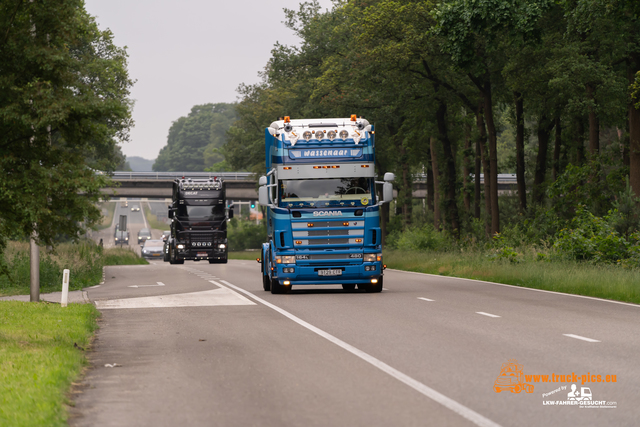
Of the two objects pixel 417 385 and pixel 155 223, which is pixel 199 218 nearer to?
pixel 417 385

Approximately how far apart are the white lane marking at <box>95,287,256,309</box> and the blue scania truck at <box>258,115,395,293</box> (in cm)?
142

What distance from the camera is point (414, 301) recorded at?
18.1 m

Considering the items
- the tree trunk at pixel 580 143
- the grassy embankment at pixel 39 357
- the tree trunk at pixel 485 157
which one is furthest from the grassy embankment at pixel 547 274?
the tree trunk at pixel 580 143

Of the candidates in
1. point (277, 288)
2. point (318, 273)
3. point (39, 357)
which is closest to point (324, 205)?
point (318, 273)

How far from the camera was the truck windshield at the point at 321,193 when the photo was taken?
19891 mm

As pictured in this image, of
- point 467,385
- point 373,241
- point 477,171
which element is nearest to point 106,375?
point 467,385

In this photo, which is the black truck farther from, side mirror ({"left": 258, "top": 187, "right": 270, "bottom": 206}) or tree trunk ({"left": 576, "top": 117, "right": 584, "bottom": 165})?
side mirror ({"left": 258, "top": 187, "right": 270, "bottom": 206})

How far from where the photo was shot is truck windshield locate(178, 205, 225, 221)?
45062 mm

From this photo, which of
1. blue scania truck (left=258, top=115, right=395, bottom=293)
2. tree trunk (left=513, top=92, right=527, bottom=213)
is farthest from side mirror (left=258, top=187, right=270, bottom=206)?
tree trunk (left=513, top=92, right=527, bottom=213)

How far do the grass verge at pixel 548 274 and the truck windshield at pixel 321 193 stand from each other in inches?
207

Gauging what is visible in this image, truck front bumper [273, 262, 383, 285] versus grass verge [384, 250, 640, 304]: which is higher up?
truck front bumper [273, 262, 383, 285]

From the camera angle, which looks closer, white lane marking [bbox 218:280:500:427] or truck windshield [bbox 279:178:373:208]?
white lane marking [bbox 218:280:500:427]

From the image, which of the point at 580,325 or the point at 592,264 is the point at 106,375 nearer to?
the point at 580,325

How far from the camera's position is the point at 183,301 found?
63.8 ft
